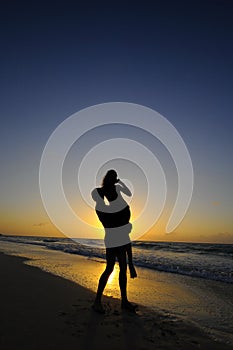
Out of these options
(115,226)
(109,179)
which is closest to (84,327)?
(115,226)

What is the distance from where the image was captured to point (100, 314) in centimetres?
457

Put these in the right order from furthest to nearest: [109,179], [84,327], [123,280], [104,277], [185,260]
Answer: [185,260] < [109,179] < [123,280] < [104,277] < [84,327]

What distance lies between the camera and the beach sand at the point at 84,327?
340 centimetres

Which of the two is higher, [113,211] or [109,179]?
[109,179]

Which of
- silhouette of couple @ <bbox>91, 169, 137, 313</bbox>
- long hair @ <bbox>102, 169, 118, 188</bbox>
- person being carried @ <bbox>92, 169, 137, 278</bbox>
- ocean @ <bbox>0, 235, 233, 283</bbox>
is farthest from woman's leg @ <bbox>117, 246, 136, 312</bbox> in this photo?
ocean @ <bbox>0, 235, 233, 283</bbox>

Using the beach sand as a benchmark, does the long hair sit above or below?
above

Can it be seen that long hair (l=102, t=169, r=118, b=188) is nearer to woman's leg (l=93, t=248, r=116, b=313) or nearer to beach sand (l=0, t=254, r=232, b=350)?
woman's leg (l=93, t=248, r=116, b=313)

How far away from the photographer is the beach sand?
11.2 feet

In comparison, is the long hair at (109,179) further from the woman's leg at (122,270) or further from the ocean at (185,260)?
the ocean at (185,260)

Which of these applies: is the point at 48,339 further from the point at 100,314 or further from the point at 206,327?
the point at 206,327

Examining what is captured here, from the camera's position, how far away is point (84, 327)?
391 centimetres

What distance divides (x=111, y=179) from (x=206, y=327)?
9.13 ft

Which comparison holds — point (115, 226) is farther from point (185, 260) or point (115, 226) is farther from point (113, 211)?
point (185, 260)

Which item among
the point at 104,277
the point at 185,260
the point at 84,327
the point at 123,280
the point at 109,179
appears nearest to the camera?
the point at 84,327
